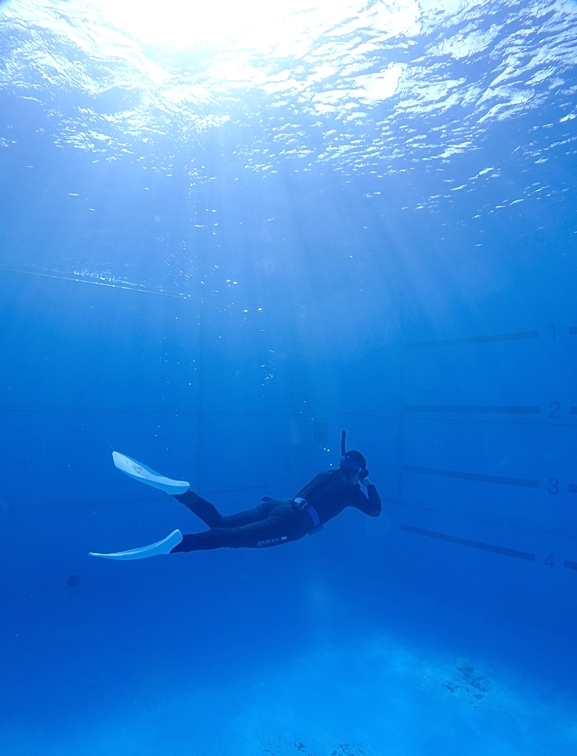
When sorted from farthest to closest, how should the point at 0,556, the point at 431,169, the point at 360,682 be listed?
the point at 0,556 → the point at 431,169 → the point at 360,682

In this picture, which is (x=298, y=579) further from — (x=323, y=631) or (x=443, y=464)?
(x=443, y=464)

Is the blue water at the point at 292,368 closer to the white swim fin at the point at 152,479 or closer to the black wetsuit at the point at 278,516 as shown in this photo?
the black wetsuit at the point at 278,516

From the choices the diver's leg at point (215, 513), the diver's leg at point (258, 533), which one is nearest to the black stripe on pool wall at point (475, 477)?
the diver's leg at point (258, 533)

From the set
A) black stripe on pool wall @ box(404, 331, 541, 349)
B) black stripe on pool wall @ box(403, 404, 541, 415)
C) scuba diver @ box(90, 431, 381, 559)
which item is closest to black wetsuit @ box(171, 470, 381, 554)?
scuba diver @ box(90, 431, 381, 559)

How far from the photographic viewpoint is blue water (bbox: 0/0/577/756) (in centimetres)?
428

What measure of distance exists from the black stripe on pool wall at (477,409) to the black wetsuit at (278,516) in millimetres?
3046

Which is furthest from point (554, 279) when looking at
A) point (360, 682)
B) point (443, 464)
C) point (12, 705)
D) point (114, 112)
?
point (12, 705)

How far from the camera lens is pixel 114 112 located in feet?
17.8

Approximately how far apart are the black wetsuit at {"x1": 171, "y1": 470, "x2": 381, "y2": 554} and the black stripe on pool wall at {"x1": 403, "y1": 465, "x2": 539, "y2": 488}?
2792 millimetres

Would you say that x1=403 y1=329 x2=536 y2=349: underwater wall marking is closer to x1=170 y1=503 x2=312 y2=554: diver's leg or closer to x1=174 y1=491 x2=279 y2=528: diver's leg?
x1=170 y1=503 x2=312 y2=554: diver's leg

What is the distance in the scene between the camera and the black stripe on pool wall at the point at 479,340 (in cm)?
673

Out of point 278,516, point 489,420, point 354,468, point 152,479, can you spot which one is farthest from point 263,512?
point 489,420

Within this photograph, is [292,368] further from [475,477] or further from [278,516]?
[278,516]

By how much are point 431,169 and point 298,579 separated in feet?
22.4
